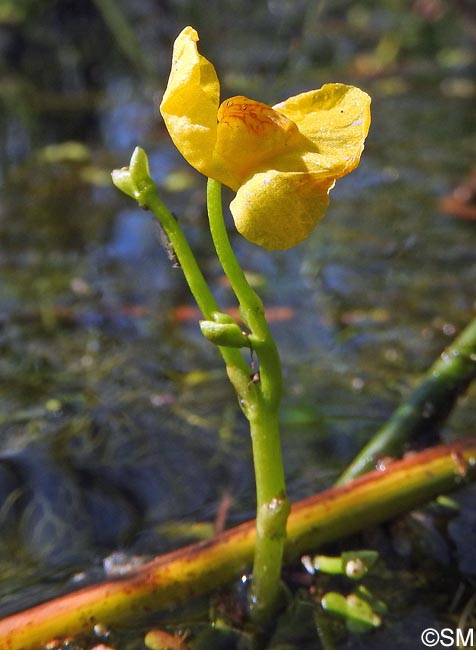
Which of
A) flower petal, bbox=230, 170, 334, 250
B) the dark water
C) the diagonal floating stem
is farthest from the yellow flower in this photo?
the diagonal floating stem

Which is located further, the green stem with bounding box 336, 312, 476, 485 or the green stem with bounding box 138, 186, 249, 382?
the green stem with bounding box 336, 312, 476, 485

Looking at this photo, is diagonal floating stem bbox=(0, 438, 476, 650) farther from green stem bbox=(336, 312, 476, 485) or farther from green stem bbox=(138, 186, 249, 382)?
green stem bbox=(138, 186, 249, 382)

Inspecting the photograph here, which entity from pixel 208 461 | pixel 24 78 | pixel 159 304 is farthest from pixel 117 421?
pixel 24 78

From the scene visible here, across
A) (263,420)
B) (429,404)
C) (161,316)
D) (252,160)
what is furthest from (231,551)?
(161,316)

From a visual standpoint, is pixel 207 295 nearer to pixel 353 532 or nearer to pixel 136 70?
pixel 353 532

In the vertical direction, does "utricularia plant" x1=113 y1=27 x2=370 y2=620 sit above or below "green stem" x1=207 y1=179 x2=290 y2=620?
above

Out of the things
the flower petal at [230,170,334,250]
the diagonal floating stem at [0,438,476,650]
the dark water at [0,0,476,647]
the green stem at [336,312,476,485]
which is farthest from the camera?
the dark water at [0,0,476,647]

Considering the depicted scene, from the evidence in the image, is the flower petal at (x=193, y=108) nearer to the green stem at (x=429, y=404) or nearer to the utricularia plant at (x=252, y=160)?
the utricularia plant at (x=252, y=160)

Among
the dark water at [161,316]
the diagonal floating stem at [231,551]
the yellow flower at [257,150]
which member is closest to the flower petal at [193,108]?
the yellow flower at [257,150]
